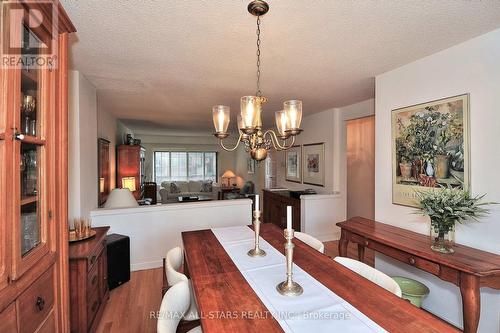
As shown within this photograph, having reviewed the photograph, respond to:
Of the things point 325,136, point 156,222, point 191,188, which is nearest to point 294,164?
point 325,136

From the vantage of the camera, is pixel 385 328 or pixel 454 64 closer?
pixel 385 328

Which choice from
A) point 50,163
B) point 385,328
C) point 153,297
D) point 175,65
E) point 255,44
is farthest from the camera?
point 153,297

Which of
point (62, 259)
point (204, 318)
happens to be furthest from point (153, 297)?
point (204, 318)

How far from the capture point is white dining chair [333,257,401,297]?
1326 mm

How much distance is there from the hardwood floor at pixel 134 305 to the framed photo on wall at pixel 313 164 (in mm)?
3266

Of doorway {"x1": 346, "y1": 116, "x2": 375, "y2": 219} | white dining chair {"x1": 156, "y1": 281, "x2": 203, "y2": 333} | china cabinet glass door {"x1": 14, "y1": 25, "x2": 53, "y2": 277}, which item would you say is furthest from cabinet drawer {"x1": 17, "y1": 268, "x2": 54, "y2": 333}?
doorway {"x1": 346, "y1": 116, "x2": 375, "y2": 219}

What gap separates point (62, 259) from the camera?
1342 millimetres

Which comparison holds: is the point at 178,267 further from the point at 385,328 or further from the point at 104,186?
the point at 104,186

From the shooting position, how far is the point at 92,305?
2006mm

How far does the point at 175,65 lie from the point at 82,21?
83cm

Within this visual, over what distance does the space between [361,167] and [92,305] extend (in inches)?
198

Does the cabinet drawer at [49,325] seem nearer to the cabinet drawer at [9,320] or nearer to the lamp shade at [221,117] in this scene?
the cabinet drawer at [9,320]

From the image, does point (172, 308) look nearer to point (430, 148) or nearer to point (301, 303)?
point (301, 303)

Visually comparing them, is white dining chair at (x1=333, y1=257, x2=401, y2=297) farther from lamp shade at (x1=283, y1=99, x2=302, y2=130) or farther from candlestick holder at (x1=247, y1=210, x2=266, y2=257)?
lamp shade at (x1=283, y1=99, x2=302, y2=130)
